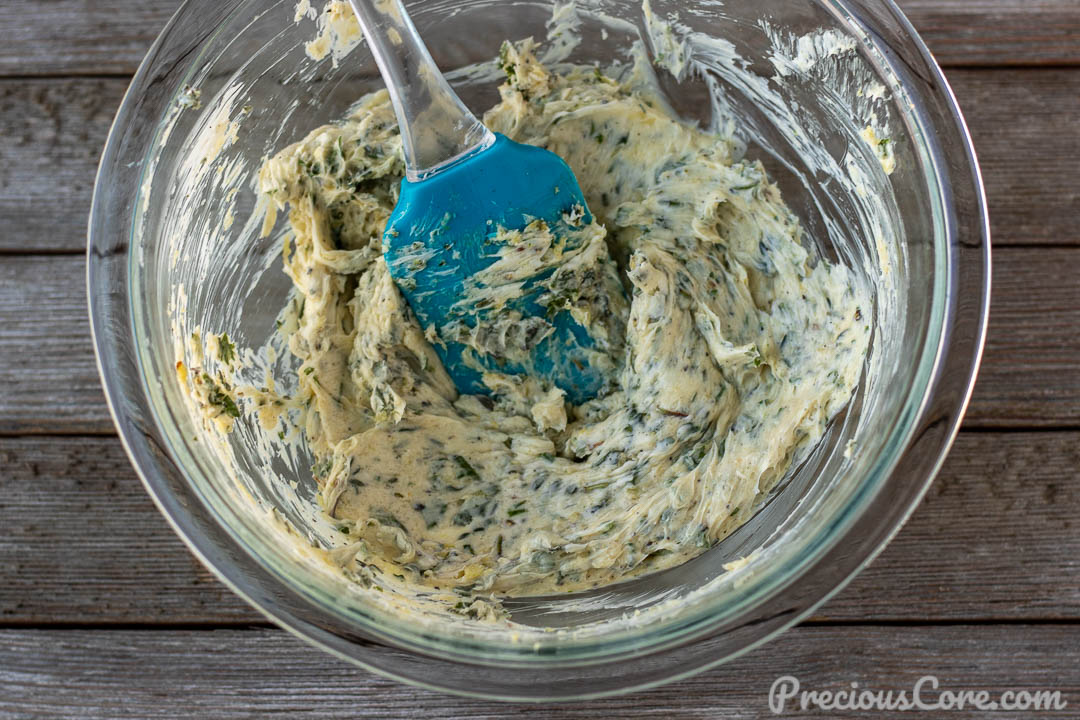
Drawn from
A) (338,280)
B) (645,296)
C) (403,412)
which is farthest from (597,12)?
(403,412)

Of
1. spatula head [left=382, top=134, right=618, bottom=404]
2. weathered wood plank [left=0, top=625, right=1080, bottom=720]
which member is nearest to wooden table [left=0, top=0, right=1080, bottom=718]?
weathered wood plank [left=0, top=625, right=1080, bottom=720]

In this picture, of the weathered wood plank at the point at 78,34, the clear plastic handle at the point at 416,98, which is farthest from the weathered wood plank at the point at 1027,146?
the weathered wood plank at the point at 78,34

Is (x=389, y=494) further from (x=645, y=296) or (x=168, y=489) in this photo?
(x=645, y=296)

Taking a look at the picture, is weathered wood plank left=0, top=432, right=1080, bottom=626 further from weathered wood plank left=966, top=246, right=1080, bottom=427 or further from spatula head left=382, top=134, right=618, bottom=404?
spatula head left=382, top=134, right=618, bottom=404

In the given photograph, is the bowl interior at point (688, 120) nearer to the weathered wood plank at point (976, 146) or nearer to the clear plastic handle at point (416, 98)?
the clear plastic handle at point (416, 98)

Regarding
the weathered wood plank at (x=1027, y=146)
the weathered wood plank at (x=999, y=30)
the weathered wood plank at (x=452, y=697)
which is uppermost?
the weathered wood plank at (x=999, y=30)

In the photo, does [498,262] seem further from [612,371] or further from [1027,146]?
[1027,146]
